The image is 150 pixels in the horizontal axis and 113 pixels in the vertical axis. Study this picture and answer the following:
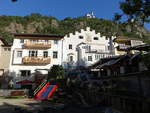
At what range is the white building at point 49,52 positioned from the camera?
32.9 metres

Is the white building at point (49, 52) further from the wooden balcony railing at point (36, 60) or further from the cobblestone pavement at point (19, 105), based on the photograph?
the cobblestone pavement at point (19, 105)

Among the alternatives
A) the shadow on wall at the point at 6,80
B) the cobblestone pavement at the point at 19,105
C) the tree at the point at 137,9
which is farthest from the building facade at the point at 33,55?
the tree at the point at 137,9

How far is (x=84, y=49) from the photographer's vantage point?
3612 centimetres

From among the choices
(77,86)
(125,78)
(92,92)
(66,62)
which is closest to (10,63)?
(66,62)

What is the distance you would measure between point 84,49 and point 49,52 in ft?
29.3

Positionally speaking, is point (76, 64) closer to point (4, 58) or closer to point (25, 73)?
point (25, 73)

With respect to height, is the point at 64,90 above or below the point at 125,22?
below

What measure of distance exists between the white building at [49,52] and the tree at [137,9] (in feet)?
87.1

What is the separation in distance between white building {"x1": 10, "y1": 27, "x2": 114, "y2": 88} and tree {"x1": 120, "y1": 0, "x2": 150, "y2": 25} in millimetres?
26540

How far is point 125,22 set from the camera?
934cm

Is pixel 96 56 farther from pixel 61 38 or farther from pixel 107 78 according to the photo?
pixel 107 78

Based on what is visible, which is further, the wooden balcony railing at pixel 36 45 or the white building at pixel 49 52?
the wooden balcony railing at pixel 36 45

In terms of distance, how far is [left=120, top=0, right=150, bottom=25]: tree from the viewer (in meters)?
7.74

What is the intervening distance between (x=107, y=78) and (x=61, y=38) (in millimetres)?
25691
